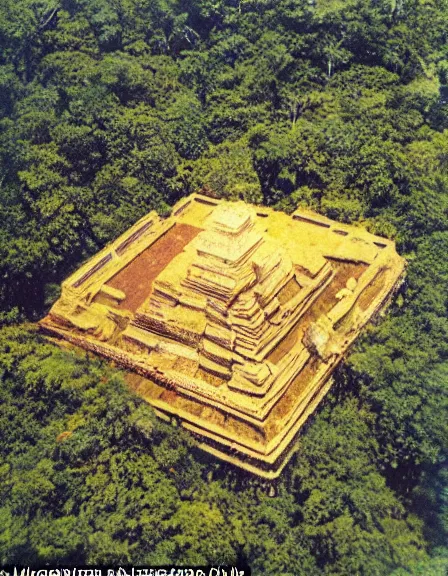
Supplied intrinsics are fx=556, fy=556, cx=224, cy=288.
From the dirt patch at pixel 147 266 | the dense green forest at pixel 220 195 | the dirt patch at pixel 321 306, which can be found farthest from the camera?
the dirt patch at pixel 147 266

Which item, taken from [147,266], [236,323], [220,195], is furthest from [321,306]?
[220,195]

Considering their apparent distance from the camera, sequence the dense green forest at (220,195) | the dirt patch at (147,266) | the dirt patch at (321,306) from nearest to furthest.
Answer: the dense green forest at (220,195)
the dirt patch at (321,306)
the dirt patch at (147,266)

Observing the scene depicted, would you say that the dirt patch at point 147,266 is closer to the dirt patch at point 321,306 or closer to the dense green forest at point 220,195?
the dense green forest at point 220,195

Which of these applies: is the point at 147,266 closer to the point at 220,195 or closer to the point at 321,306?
the point at 220,195

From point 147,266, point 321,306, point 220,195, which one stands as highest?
point 220,195

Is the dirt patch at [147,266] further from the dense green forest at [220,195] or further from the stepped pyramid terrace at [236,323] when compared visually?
the dense green forest at [220,195]

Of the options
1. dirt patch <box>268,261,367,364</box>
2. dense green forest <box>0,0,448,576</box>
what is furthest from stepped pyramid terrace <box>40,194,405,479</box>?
dense green forest <box>0,0,448,576</box>

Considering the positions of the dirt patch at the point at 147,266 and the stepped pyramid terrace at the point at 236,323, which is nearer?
the stepped pyramid terrace at the point at 236,323

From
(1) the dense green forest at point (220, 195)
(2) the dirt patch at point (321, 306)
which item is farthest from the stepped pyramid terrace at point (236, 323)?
(1) the dense green forest at point (220, 195)
